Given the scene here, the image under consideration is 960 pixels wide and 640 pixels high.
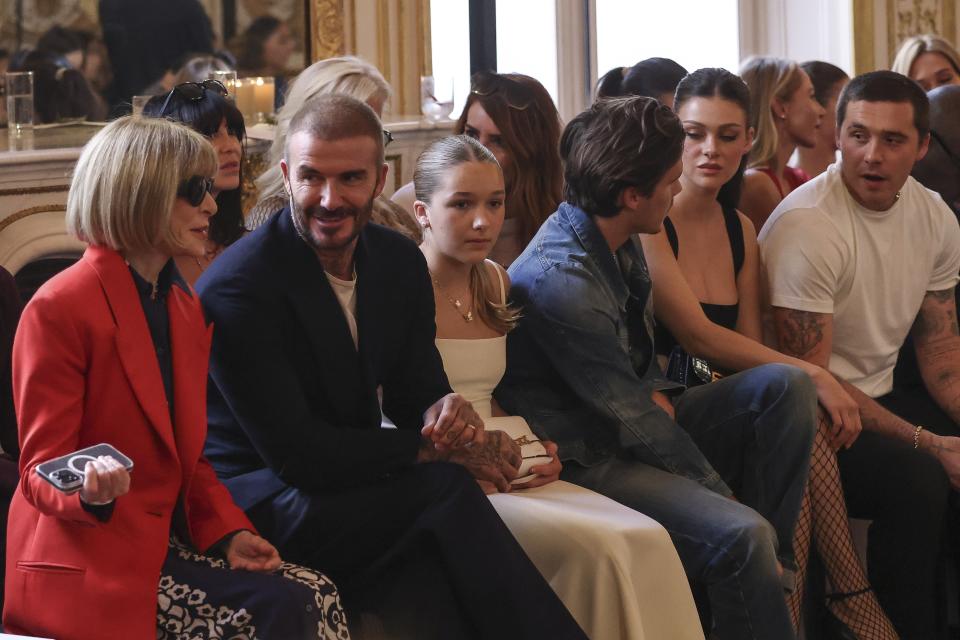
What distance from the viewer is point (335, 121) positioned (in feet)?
8.03

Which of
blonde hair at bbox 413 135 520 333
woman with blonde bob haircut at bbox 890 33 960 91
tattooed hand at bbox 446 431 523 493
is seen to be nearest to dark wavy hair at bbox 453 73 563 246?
blonde hair at bbox 413 135 520 333

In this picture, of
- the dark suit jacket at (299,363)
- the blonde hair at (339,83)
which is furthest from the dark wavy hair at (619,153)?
the blonde hair at (339,83)

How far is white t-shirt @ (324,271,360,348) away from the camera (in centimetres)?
250

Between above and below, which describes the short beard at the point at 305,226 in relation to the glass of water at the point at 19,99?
below

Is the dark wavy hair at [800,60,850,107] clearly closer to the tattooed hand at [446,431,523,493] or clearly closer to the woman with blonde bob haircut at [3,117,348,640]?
the tattooed hand at [446,431,523,493]

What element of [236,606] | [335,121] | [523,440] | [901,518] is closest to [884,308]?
[901,518]

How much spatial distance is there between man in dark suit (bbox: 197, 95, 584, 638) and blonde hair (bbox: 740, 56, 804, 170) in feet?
7.16

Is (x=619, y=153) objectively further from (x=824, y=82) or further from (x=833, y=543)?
(x=824, y=82)

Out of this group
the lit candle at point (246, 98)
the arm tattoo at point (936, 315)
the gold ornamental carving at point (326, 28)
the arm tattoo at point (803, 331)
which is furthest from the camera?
the gold ornamental carving at point (326, 28)

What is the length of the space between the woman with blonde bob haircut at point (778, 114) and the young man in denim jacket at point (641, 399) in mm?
1397

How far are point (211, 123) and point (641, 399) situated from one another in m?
1.13

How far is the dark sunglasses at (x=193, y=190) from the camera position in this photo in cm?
218

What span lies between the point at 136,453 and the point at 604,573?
93 centimetres

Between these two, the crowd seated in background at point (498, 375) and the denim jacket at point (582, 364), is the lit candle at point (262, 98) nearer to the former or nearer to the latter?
the crowd seated in background at point (498, 375)
